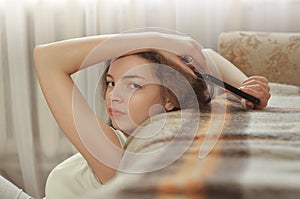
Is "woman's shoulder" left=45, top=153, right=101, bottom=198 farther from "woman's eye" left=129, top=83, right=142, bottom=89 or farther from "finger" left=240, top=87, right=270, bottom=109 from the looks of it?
"finger" left=240, top=87, right=270, bottom=109

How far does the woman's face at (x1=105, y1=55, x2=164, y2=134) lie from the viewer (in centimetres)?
83

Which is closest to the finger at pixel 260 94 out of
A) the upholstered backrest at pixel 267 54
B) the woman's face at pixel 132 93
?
the woman's face at pixel 132 93

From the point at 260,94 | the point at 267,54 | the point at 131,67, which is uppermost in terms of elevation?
the point at 131,67

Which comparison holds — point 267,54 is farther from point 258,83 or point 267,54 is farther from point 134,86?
point 134,86

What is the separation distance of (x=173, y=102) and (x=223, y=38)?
3.79 ft

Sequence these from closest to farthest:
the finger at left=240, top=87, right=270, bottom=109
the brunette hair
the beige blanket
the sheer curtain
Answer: the beige blanket < the brunette hair < the finger at left=240, top=87, right=270, bottom=109 < the sheer curtain

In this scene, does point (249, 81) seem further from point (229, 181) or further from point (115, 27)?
point (115, 27)

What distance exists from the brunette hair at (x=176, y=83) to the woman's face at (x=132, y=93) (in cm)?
1

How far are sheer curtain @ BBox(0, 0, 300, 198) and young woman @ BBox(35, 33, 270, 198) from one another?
4.15ft

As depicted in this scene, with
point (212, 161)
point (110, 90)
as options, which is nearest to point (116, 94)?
point (110, 90)

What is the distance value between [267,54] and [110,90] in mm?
1119

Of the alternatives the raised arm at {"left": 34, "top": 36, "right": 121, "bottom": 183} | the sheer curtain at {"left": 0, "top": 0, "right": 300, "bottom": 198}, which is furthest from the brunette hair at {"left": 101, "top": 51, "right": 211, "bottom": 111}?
the sheer curtain at {"left": 0, "top": 0, "right": 300, "bottom": 198}

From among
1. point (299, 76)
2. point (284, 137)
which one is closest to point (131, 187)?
point (284, 137)

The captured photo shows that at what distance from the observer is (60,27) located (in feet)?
7.20
